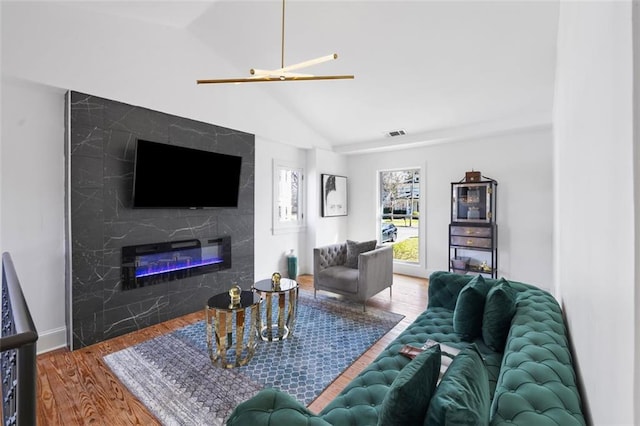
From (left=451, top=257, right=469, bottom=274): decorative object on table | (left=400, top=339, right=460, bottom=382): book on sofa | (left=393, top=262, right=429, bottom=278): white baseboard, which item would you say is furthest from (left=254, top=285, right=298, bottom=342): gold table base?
(left=393, top=262, right=429, bottom=278): white baseboard

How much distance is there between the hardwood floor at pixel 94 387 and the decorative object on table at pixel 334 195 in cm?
284

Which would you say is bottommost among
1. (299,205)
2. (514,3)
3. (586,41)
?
(299,205)

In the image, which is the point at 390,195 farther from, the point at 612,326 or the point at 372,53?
the point at 612,326

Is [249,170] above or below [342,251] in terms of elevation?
above

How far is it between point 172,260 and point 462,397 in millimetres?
3574

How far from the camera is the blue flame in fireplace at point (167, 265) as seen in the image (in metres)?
3.36

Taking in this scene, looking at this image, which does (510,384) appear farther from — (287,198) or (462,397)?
(287,198)

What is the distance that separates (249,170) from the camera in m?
4.44

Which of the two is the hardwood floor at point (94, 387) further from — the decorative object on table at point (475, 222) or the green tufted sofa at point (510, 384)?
the decorative object on table at point (475, 222)

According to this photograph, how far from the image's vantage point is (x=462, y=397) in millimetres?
884

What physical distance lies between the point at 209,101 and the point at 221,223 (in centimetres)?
167

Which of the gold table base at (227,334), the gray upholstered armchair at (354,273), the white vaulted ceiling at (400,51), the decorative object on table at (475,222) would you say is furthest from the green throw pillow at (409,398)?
the decorative object on table at (475,222)

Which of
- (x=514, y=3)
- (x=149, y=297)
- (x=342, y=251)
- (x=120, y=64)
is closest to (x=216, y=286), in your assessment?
(x=149, y=297)

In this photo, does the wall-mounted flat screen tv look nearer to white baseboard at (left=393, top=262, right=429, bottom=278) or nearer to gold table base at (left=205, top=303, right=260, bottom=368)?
gold table base at (left=205, top=303, right=260, bottom=368)
